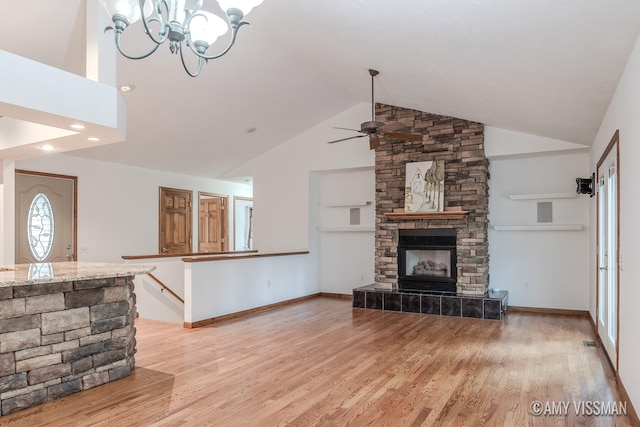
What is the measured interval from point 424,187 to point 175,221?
475 cm

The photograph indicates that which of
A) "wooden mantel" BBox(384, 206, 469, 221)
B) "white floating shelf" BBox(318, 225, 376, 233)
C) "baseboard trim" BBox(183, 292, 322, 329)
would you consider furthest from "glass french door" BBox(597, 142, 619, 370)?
"baseboard trim" BBox(183, 292, 322, 329)

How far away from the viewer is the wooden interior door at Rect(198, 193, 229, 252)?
30.2 feet

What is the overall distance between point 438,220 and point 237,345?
3.71m

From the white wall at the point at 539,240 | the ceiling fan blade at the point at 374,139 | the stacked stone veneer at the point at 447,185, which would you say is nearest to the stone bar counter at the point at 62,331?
the ceiling fan blade at the point at 374,139

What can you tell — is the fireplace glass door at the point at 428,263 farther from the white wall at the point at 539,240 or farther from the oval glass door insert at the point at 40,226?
the oval glass door insert at the point at 40,226

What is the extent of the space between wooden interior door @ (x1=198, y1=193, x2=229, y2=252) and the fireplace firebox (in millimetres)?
4271

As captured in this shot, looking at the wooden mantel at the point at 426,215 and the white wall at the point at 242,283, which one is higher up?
the wooden mantel at the point at 426,215

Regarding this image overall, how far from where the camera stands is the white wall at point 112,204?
668 cm

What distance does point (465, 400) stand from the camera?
3193mm

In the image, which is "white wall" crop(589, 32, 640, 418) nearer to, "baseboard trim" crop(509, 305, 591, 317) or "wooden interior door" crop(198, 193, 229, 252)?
"baseboard trim" crop(509, 305, 591, 317)

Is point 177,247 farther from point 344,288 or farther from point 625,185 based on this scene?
point 625,185

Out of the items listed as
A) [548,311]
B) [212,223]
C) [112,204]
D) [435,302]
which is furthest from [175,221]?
[548,311]

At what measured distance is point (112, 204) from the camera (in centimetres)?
720

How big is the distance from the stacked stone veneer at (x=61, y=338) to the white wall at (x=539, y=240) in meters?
5.50
